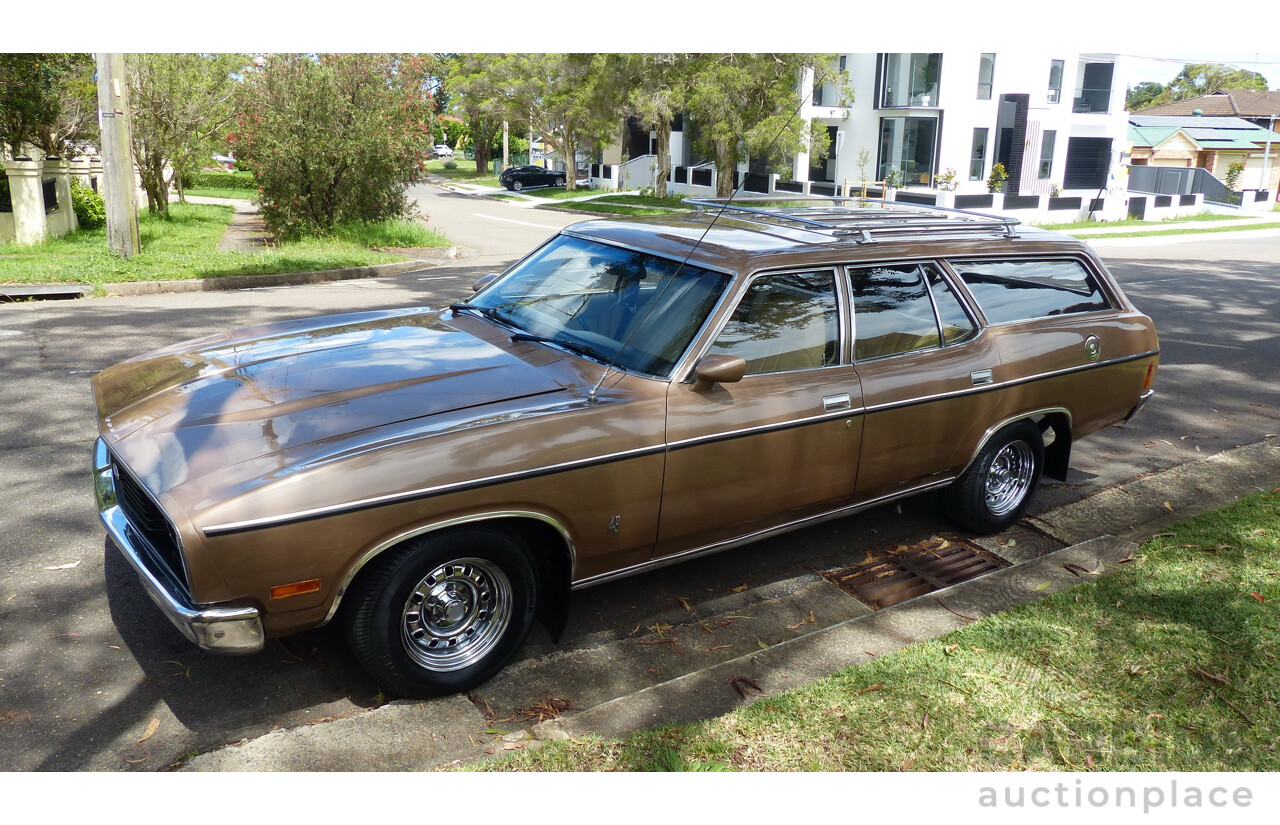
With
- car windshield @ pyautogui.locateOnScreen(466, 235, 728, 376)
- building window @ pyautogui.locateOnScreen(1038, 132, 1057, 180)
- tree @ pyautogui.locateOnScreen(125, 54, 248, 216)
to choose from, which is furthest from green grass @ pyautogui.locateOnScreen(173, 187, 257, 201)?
car windshield @ pyautogui.locateOnScreen(466, 235, 728, 376)

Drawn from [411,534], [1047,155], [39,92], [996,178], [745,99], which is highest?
[745,99]

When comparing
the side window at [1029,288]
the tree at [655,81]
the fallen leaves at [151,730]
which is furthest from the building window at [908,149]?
the fallen leaves at [151,730]

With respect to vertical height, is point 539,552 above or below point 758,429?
below

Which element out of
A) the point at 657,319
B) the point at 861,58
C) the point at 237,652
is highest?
the point at 861,58

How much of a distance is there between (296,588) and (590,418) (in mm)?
1222

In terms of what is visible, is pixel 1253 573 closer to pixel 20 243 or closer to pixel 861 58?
pixel 20 243

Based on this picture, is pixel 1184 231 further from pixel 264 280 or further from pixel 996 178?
pixel 264 280

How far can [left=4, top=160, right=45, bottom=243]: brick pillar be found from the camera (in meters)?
16.2

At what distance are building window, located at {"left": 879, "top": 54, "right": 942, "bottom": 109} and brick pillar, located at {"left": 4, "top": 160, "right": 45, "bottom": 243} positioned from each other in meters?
28.3

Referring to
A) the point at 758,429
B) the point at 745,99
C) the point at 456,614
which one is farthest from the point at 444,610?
the point at 745,99

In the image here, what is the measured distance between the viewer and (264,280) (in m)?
14.1

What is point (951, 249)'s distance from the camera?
502 centimetres
